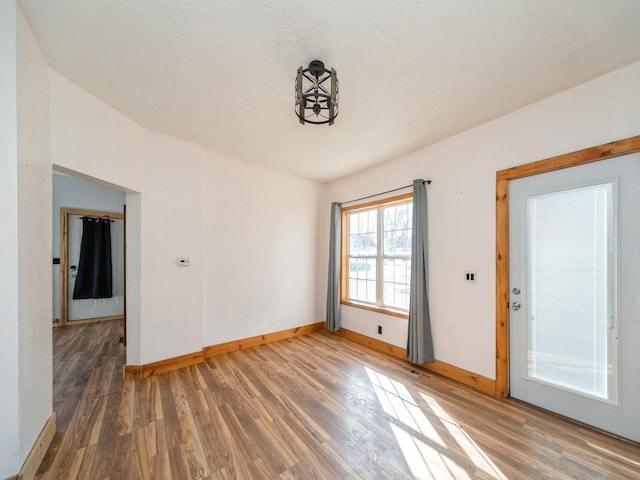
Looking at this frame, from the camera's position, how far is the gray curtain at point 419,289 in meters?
2.79

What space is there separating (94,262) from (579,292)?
712 centimetres

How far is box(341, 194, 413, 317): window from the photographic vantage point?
11.0 ft

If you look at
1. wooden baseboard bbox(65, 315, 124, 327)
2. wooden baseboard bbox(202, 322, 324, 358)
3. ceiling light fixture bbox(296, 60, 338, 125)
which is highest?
ceiling light fixture bbox(296, 60, 338, 125)

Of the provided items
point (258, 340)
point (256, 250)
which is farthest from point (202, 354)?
point (256, 250)

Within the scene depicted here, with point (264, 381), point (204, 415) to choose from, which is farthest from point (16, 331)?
point (264, 381)

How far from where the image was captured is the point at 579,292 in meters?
1.92

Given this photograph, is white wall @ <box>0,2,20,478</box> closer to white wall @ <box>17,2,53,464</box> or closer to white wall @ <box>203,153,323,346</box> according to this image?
white wall @ <box>17,2,53,464</box>

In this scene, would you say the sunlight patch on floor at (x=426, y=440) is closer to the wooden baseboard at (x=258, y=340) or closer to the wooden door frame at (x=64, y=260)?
the wooden baseboard at (x=258, y=340)

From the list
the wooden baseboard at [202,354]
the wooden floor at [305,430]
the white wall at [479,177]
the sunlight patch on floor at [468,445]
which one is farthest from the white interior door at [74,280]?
the sunlight patch on floor at [468,445]

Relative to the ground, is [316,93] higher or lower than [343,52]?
lower

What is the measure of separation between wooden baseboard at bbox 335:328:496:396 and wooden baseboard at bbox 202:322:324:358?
878 millimetres

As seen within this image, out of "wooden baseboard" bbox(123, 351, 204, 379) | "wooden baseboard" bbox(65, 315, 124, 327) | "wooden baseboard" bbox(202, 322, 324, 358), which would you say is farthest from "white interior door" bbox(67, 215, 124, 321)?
"wooden baseboard" bbox(202, 322, 324, 358)

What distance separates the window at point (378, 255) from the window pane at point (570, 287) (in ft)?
4.41

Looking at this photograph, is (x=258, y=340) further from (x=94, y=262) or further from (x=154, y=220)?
(x=94, y=262)
